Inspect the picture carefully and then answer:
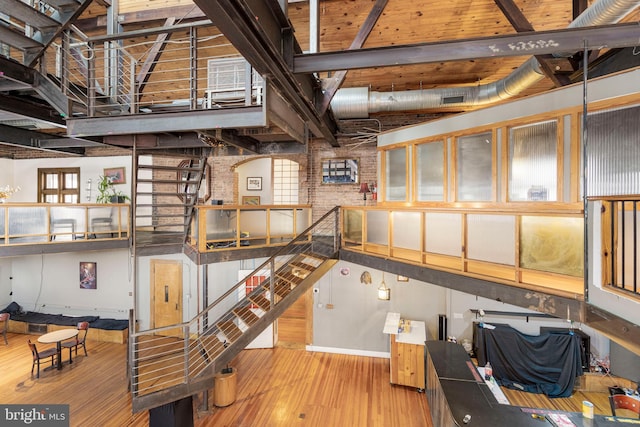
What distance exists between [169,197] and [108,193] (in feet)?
6.52

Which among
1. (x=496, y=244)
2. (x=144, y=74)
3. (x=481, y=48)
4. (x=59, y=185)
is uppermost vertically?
(x=144, y=74)

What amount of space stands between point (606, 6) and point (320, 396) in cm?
700

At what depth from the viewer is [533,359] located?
620cm

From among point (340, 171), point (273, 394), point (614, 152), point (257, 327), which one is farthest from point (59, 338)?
point (614, 152)

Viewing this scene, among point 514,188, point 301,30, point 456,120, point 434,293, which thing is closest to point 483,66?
point 456,120

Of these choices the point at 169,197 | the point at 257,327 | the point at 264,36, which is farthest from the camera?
the point at 169,197

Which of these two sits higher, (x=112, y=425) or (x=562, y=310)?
(x=562, y=310)

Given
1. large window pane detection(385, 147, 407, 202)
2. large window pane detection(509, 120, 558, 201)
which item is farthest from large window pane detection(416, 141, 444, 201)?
large window pane detection(509, 120, 558, 201)

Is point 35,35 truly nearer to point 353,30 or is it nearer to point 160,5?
point 160,5

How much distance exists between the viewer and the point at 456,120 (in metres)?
5.01

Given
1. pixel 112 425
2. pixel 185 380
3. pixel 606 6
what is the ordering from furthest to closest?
pixel 112 425 → pixel 185 380 → pixel 606 6

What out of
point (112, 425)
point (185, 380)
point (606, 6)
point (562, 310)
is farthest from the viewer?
point (112, 425)

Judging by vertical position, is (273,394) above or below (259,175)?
below

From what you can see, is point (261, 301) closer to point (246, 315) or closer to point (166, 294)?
point (246, 315)
